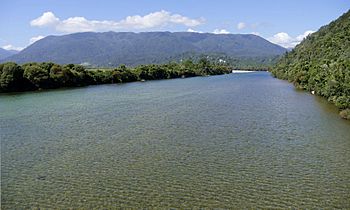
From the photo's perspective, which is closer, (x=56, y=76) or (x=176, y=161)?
(x=176, y=161)

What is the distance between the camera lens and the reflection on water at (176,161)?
1480 centimetres

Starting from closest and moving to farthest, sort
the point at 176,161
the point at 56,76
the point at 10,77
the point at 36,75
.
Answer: the point at 176,161, the point at 10,77, the point at 36,75, the point at 56,76

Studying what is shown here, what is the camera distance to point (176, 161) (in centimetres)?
1980

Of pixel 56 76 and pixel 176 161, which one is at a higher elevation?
pixel 56 76

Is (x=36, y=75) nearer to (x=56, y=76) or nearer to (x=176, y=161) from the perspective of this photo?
(x=56, y=76)

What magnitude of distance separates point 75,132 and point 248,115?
56.1 feet

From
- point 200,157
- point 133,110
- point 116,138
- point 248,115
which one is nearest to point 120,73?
point 133,110

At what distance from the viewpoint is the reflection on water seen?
1480 cm

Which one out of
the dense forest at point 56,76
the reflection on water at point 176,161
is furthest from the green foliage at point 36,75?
the reflection on water at point 176,161

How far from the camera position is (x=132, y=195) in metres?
15.1

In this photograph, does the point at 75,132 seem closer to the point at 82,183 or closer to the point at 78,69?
the point at 82,183

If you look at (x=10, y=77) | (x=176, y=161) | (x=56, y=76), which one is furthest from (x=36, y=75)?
(x=176, y=161)

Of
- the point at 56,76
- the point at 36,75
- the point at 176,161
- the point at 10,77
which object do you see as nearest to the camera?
the point at 176,161

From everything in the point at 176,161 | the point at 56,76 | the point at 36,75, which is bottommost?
the point at 176,161
